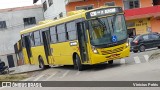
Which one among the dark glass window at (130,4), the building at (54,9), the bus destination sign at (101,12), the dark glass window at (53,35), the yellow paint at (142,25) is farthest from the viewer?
the building at (54,9)

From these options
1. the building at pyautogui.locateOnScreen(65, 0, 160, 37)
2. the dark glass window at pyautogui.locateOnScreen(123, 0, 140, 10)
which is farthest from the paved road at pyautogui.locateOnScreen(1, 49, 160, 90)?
the dark glass window at pyautogui.locateOnScreen(123, 0, 140, 10)

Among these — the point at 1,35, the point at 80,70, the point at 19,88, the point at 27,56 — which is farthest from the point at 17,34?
the point at 19,88

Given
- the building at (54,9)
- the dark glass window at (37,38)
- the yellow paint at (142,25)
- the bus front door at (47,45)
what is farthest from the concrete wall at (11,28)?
the bus front door at (47,45)

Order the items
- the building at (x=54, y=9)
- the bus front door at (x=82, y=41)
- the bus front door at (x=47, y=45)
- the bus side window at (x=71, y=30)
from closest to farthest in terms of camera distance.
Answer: the bus front door at (x=82, y=41)
the bus side window at (x=71, y=30)
the bus front door at (x=47, y=45)
the building at (x=54, y=9)

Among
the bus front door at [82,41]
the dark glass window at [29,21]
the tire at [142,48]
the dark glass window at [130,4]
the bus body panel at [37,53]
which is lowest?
the tire at [142,48]

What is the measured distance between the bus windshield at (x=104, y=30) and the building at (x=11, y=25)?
42.7 m

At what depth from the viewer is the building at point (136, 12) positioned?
4769cm

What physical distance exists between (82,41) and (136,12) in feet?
94.8

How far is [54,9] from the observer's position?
5478cm

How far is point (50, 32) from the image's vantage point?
2420 centimetres

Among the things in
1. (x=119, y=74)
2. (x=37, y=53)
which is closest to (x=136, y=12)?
(x=37, y=53)

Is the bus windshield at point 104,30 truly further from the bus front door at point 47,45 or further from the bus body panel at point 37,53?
the bus body panel at point 37,53

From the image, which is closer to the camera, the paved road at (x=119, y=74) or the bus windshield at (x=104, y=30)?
the paved road at (x=119, y=74)

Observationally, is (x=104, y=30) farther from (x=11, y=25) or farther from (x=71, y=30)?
(x=11, y=25)
